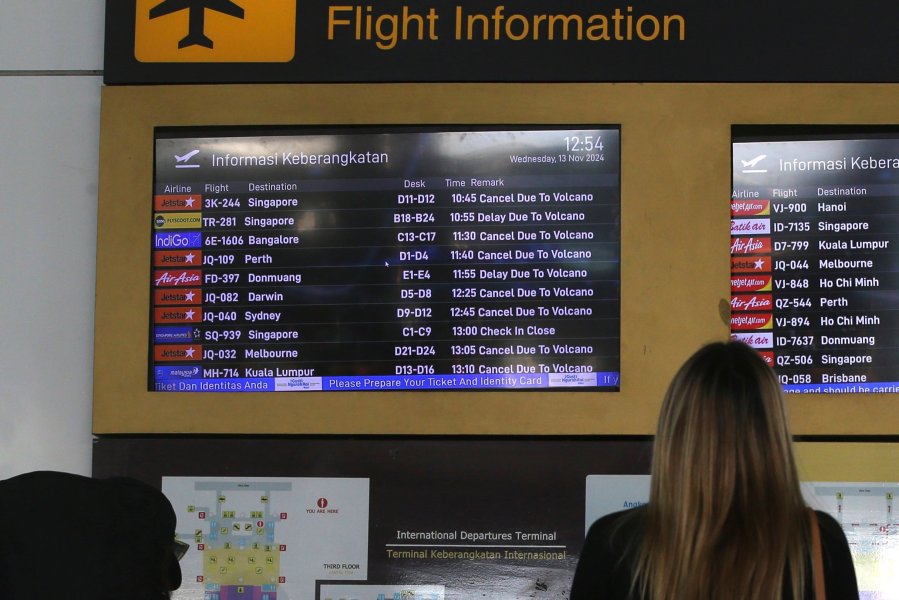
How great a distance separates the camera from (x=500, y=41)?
3.59m

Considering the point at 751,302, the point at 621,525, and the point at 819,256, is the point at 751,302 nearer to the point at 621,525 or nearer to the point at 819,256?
the point at 819,256

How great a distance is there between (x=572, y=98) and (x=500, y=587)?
165 centimetres

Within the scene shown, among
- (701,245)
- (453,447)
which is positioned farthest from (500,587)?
(701,245)

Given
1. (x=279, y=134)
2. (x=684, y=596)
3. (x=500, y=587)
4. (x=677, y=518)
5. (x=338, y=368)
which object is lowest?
(x=500, y=587)

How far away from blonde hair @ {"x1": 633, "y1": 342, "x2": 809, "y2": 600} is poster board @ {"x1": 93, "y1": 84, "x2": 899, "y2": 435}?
1401 millimetres

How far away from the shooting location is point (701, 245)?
3.49 metres

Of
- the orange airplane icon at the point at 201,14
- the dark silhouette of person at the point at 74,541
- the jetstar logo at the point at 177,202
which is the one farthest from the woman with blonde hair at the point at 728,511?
the orange airplane icon at the point at 201,14

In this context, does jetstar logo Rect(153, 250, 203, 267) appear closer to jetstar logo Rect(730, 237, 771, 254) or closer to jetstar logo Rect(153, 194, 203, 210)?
jetstar logo Rect(153, 194, 203, 210)

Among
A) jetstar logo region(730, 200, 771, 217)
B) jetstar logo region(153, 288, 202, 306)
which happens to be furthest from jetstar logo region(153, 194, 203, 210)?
jetstar logo region(730, 200, 771, 217)

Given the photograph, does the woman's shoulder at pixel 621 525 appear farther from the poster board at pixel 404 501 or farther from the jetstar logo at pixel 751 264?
the jetstar logo at pixel 751 264

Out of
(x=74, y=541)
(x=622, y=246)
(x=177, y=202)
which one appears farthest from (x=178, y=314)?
(x=622, y=246)

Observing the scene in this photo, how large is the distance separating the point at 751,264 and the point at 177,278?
1949 mm

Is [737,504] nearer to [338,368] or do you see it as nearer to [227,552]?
[338,368]

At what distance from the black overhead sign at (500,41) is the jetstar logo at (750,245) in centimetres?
54
